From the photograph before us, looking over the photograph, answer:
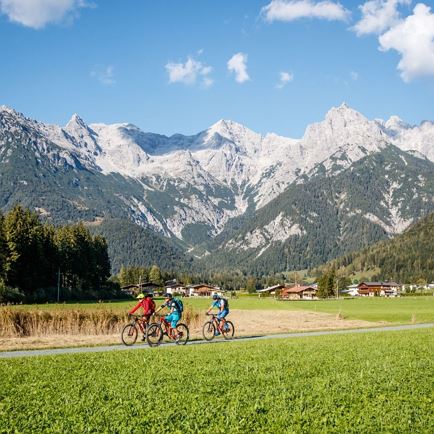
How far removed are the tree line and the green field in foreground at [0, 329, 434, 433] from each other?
7427 centimetres

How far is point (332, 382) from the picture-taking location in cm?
1484

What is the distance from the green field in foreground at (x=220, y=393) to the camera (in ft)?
35.6

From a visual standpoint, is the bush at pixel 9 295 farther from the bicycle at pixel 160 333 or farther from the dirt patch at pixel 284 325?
the bicycle at pixel 160 333

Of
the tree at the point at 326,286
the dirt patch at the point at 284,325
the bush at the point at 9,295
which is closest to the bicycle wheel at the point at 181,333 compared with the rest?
the dirt patch at the point at 284,325

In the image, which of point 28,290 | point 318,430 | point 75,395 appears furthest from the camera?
point 28,290

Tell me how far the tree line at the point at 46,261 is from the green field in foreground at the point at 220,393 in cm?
7427

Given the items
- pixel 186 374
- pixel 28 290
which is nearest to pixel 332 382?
pixel 186 374

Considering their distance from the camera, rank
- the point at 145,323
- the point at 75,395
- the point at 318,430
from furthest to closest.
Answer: the point at 145,323, the point at 75,395, the point at 318,430

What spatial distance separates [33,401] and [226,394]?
15.4 ft

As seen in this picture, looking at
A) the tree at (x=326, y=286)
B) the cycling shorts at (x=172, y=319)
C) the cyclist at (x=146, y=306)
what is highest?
the cyclist at (x=146, y=306)

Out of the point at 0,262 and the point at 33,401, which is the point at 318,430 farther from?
the point at 0,262

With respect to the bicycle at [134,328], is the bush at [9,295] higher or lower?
lower

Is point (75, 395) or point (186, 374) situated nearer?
point (75, 395)

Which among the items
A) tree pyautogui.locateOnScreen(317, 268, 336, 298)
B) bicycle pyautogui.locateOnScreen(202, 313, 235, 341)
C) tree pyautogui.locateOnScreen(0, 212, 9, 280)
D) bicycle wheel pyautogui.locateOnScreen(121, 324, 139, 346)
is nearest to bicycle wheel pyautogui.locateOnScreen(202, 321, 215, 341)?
bicycle pyautogui.locateOnScreen(202, 313, 235, 341)
